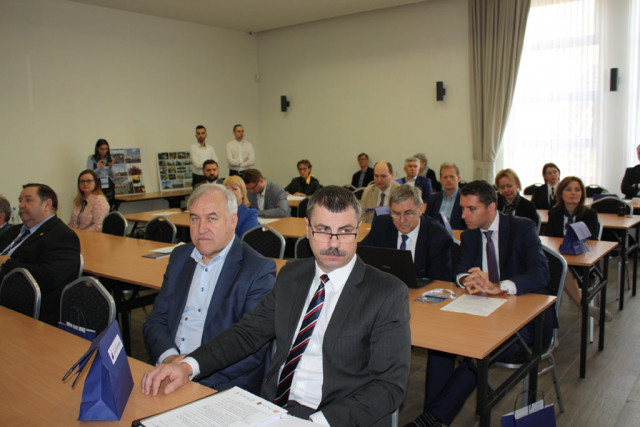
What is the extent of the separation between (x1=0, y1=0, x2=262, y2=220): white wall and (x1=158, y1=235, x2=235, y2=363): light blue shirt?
7.41 meters

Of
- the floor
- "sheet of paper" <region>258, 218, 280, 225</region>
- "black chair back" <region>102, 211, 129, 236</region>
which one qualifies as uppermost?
"black chair back" <region>102, 211, 129, 236</region>

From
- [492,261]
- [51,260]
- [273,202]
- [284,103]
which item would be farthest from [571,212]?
[284,103]

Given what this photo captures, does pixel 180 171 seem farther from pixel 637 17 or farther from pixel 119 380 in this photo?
pixel 119 380

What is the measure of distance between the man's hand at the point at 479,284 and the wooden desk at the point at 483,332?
96 millimetres

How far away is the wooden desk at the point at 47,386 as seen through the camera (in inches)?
68.4

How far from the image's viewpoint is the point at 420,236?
355cm

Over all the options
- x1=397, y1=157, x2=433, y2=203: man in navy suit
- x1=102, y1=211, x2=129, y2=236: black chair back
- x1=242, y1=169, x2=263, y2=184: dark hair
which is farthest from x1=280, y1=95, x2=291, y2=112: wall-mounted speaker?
x1=102, y1=211, x2=129, y2=236: black chair back

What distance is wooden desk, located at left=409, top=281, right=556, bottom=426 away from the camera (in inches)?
91.3

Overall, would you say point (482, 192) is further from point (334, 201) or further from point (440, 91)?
point (440, 91)

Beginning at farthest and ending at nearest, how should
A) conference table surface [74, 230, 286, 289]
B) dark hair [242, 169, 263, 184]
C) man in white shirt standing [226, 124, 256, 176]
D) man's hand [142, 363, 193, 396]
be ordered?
man in white shirt standing [226, 124, 256, 176], dark hair [242, 169, 263, 184], conference table surface [74, 230, 286, 289], man's hand [142, 363, 193, 396]

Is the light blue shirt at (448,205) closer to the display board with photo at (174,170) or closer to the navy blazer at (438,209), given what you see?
the navy blazer at (438,209)

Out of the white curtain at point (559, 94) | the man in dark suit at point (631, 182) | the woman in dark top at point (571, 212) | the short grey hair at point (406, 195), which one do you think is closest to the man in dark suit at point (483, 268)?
the short grey hair at point (406, 195)

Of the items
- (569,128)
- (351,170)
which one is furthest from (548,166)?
(351,170)

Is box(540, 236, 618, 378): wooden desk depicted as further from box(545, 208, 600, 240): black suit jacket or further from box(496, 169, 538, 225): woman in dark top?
box(496, 169, 538, 225): woman in dark top
